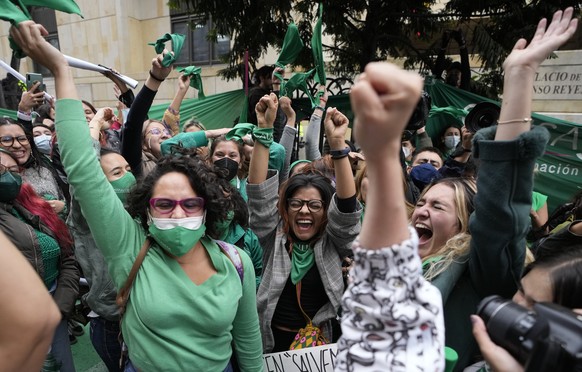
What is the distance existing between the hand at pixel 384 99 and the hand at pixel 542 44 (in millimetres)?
683

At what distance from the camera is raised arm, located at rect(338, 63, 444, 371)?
1.99 feet

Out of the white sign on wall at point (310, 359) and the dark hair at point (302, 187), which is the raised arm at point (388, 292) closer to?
the white sign on wall at point (310, 359)

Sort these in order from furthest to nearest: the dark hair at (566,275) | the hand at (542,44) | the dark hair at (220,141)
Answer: the dark hair at (220,141) → the hand at (542,44) → the dark hair at (566,275)

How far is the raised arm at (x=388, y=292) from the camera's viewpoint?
0.61 meters

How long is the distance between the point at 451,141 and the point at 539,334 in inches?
162

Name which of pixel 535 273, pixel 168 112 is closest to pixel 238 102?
pixel 168 112

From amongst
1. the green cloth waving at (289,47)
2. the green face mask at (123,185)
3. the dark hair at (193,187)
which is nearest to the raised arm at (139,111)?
the green face mask at (123,185)

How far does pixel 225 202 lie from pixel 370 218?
108 cm

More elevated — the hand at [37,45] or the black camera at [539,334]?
the hand at [37,45]

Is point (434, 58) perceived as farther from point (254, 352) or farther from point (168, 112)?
point (254, 352)

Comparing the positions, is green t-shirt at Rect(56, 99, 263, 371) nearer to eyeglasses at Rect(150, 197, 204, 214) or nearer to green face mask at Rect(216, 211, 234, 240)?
eyeglasses at Rect(150, 197, 204, 214)

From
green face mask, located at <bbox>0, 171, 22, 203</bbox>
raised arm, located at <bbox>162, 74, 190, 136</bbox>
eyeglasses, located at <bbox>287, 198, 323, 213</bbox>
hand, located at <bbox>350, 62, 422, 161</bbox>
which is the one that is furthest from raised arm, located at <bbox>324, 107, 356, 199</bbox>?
raised arm, located at <bbox>162, 74, 190, 136</bbox>

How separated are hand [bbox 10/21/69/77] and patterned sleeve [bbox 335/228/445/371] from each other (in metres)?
1.21

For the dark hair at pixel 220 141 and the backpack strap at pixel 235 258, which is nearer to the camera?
the backpack strap at pixel 235 258
